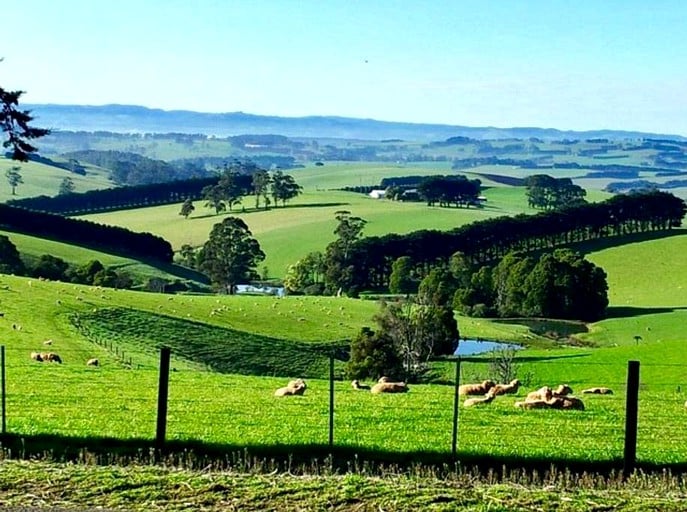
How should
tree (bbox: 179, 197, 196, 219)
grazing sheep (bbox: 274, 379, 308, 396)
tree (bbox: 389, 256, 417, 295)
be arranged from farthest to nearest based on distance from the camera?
tree (bbox: 179, 197, 196, 219) < tree (bbox: 389, 256, 417, 295) < grazing sheep (bbox: 274, 379, 308, 396)

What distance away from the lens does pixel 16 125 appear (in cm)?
2314

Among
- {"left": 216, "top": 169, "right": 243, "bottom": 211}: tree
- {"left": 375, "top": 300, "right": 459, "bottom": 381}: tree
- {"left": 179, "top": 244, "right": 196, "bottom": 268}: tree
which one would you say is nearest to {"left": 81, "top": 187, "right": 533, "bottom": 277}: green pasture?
{"left": 216, "top": 169, "right": 243, "bottom": 211}: tree

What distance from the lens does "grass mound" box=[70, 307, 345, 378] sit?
5553 centimetres

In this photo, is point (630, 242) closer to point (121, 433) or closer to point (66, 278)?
point (66, 278)

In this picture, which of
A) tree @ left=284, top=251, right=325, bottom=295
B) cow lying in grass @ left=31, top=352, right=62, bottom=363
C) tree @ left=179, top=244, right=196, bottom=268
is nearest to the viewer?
cow lying in grass @ left=31, top=352, right=62, bottom=363

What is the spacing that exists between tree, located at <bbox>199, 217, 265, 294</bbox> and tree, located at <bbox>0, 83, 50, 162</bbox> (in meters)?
109

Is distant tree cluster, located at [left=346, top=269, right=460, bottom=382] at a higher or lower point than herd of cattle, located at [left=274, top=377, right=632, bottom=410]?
lower

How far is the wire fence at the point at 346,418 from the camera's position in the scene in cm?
1750

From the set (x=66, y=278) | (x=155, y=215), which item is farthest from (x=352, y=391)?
(x=155, y=215)

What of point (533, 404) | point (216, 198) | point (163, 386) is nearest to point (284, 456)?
point (163, 386)

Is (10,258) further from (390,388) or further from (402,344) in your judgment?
(390,388)

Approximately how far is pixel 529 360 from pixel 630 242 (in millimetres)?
86287

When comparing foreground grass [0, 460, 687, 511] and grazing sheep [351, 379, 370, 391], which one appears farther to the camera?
grazing sheep [351, 379, 370, 391]

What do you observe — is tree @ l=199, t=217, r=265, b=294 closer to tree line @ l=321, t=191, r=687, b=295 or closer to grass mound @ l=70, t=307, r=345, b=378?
tree line @ l=321, t=191, r=687, b=295
